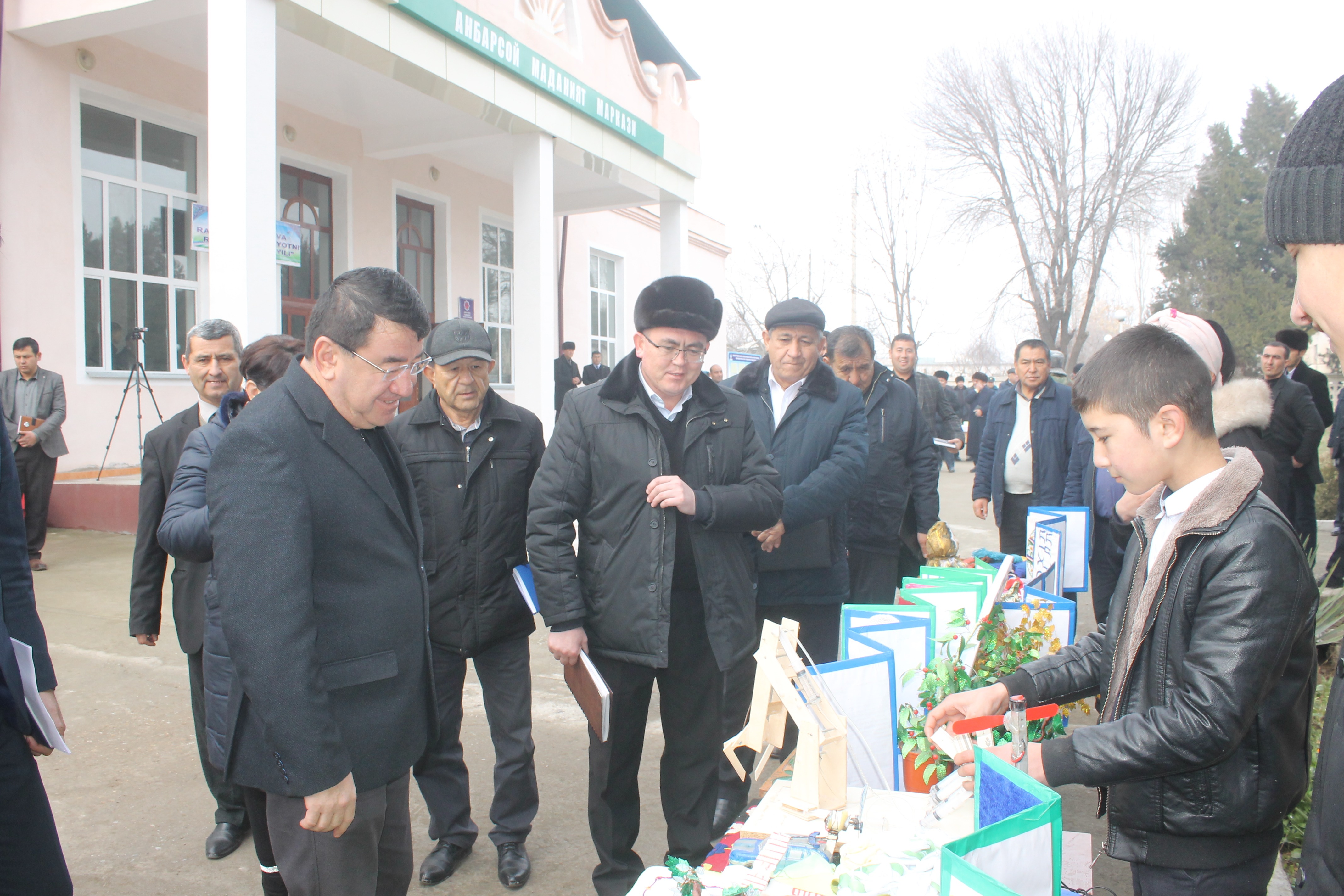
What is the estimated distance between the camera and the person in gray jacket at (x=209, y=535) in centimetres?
225

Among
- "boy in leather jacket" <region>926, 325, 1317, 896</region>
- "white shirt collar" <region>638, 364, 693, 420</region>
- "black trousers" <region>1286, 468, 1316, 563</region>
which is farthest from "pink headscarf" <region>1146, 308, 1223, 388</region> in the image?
"black trousers" <region>1286, 468, 1316, 563</region>

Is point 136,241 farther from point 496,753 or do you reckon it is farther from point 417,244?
point 496,753

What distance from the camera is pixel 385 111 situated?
9.38 metres

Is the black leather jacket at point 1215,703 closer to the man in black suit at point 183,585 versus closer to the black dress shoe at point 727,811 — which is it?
the black dress shoe at point 727,811

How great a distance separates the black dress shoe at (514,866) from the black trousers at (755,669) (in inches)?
32.4

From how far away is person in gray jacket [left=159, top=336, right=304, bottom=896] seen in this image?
225 cm

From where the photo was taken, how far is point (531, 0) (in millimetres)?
9336

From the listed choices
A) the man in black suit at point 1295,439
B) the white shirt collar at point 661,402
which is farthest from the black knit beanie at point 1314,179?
the man in black suit at point 1295,439

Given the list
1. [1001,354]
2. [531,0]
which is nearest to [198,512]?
[531,0]

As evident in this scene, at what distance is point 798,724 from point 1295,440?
6.24 metres

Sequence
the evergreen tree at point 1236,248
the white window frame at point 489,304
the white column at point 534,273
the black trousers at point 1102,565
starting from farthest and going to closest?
the evergreen tree at point 1236,248 → the white window frame at point 489,304 → the white column at point 534,273 → the black trousers at point 1102,565

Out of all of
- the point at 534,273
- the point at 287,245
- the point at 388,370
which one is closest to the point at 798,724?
the point at 388,370

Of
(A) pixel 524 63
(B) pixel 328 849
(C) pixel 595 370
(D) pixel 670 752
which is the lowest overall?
(D) pixel 670 752

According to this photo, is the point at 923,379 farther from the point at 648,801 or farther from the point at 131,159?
the point at 131,159
